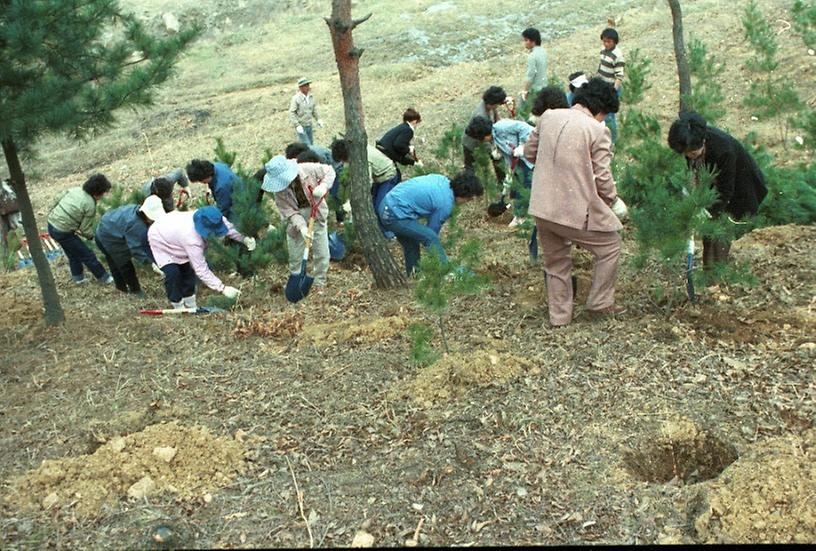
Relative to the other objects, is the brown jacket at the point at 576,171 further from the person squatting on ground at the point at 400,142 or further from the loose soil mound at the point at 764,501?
the person squatting on ground at the point at 400,142

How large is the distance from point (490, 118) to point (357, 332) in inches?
128

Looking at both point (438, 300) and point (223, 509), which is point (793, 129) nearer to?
point (438, 300)

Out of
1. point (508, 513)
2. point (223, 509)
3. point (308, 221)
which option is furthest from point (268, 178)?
point (508, 513)

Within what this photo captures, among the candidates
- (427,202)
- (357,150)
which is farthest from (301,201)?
(427,202)

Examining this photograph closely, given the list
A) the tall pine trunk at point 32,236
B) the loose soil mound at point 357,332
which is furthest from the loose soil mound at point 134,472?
the tall pine trunk at point 32,236

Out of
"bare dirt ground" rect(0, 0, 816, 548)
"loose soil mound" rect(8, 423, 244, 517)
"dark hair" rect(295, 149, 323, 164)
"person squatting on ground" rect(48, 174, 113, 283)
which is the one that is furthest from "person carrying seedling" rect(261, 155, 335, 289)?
"loose soil mound" rect(8, 423, 244, 517)

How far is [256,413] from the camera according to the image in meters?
4.50

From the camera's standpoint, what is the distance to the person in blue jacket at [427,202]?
5.88 meters

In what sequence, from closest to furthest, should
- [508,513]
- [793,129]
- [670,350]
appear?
[508,513]
[670,350]
[793,129]

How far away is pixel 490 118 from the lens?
7.79 metres

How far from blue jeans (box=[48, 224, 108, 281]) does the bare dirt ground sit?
576mm

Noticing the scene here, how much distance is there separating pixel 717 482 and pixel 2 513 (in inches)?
122

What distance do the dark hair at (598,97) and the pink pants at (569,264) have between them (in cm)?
67

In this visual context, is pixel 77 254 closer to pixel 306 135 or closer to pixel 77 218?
pixel 77 218
